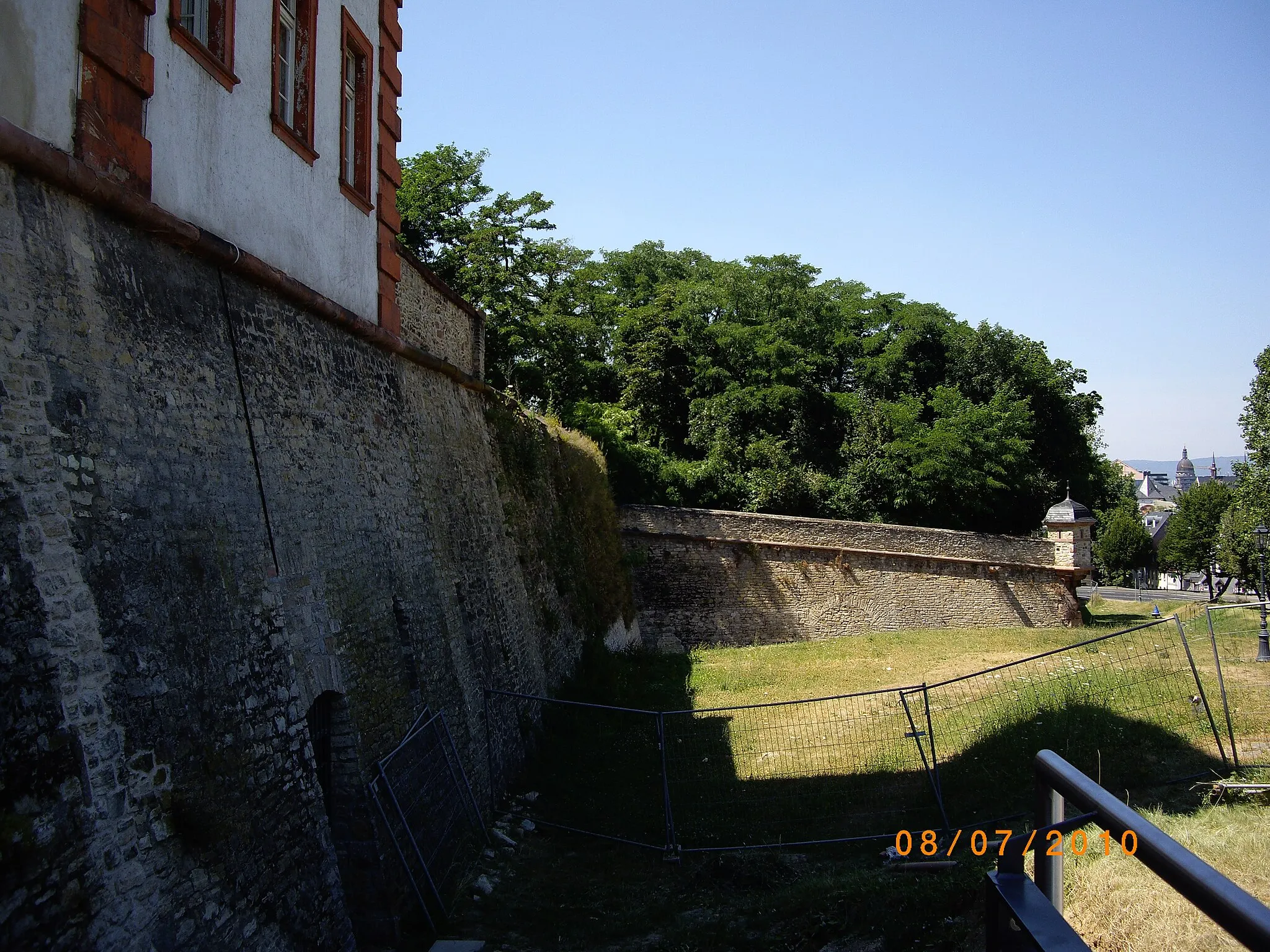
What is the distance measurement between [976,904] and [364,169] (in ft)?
26.5

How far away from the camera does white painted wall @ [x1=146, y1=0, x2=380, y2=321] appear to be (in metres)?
5.86

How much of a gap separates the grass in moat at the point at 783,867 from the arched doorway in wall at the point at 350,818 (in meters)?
0.65

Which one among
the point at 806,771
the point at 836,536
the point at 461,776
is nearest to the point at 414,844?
the point at 461,776

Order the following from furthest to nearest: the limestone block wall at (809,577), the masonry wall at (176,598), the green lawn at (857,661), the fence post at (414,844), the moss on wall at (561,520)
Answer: the limestone block wall at (809,577) → the green lawn at (857,661) → the moss on wall at (561,520) → the fence post at (414,844) → the masonry wall at (176,598)

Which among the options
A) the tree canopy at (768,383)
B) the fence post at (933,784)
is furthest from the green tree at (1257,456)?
the fence post at (933,784)

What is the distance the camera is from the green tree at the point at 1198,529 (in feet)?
152

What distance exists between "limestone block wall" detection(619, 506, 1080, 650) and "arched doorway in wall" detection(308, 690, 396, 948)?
15.0 m

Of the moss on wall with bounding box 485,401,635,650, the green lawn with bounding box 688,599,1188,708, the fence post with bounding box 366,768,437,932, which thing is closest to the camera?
the fence post with bounding box 366,768,437,932

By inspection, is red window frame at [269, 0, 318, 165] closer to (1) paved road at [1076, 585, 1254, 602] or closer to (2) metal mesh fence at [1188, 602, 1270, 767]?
(2) metal mesh fence at [1188, 602, 1270, 767]

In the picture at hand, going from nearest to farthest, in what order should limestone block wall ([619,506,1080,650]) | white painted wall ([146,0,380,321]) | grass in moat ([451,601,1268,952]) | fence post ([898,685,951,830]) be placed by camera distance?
grass in moat ([451,601,1268,952]) → white painted wall ([146,0,380,321]) → fence post ([898,685,951,830]) → limestone block wall ([619,506,1080,650])

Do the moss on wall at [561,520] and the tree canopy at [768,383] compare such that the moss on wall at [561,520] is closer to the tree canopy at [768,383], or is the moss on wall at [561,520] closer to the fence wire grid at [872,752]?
the fence wire grid at [872,752]

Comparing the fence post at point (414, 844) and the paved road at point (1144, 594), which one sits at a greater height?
the fence post at point (414, 844)
